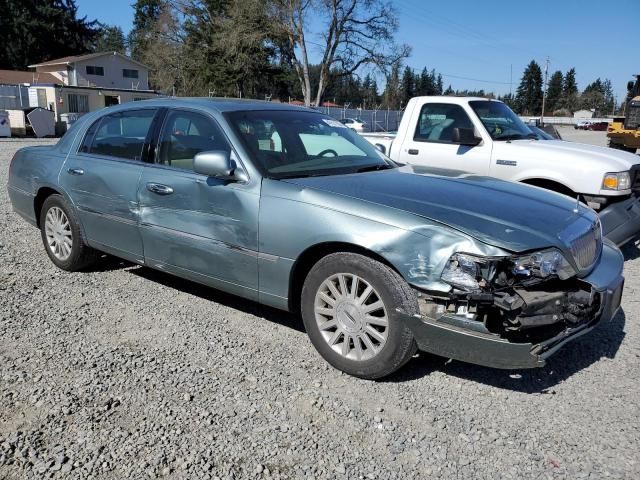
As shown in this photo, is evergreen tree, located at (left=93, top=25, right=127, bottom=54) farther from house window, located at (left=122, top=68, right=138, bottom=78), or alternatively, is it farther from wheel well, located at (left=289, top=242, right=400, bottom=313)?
wheel well, located at (left=289, top=242, right=400, bottom=313)

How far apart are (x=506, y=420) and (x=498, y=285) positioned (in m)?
0.75

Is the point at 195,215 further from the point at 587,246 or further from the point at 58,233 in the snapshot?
the point at 587,246

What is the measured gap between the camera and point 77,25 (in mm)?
69938

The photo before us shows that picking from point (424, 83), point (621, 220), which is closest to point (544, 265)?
point (621, 220)

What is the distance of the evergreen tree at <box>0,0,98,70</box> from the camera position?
63.4 m

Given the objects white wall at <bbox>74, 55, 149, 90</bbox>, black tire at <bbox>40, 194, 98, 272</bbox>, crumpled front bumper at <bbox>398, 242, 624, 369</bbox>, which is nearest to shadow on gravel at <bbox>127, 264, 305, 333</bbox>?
black tire at <bbox>40, 194, 98, 272</bbox>

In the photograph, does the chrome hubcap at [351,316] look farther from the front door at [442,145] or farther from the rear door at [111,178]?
the front door at [442,145]

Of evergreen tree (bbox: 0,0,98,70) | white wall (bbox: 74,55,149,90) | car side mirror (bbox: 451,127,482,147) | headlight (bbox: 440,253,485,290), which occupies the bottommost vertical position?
headlight (bbox: 440,253,485,290)

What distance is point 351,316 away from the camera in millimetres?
3422

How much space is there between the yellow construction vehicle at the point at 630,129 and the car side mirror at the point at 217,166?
20502 millimetres

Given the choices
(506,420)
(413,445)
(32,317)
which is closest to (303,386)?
(413,445)

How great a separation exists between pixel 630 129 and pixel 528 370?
21092 mm

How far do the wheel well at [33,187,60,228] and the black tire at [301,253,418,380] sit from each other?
10.7 ft

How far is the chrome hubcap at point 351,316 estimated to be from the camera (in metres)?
3.34
